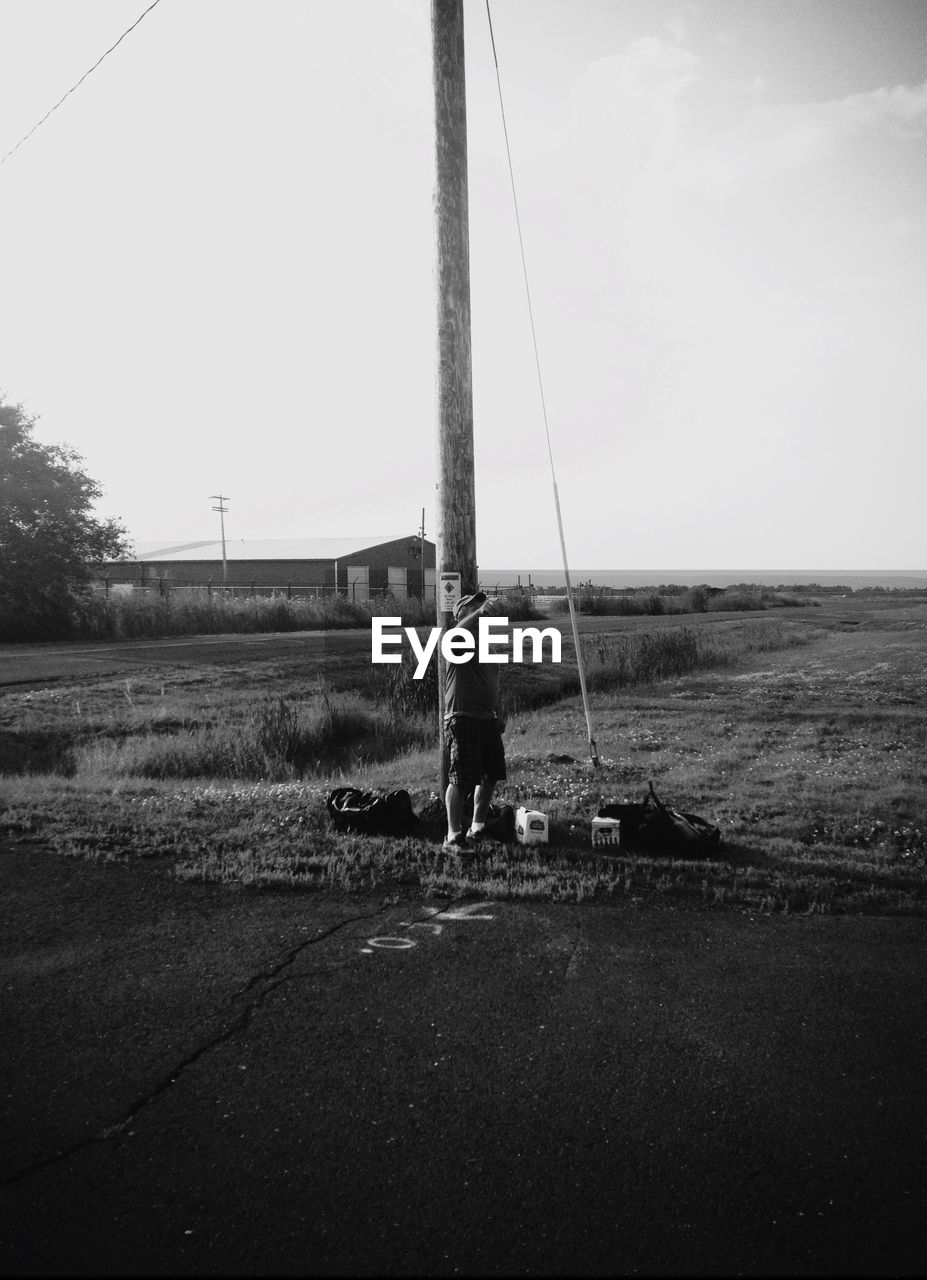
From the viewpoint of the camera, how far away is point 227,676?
17969mm

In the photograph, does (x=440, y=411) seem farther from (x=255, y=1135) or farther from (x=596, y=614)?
(x=596, y=614)

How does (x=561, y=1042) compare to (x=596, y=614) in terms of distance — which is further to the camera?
(x=596, y=614)

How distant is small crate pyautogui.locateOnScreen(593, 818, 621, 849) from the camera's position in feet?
21.4

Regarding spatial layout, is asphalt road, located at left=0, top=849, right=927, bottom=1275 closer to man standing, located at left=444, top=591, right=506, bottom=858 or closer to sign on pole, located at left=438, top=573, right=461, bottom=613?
man standing, located at left=444, top=591, right=506, bottom=858

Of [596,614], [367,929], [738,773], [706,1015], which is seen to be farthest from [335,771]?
[596,614]

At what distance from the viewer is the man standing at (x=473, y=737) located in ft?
21.8

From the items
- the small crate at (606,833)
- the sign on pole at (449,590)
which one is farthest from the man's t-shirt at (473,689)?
the small crate at (606,833)

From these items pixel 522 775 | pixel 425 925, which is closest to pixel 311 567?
pixel 522 775

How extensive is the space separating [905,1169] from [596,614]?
52.9 m

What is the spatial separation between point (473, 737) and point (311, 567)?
5972 centimetres

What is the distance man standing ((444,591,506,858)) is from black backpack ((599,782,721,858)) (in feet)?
3.57

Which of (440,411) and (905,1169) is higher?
(440,411)

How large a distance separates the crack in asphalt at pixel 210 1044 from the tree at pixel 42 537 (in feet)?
91.7

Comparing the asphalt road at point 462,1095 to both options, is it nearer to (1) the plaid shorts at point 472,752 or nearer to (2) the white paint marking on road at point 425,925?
(2) the white paint marking on road at point 425,925
